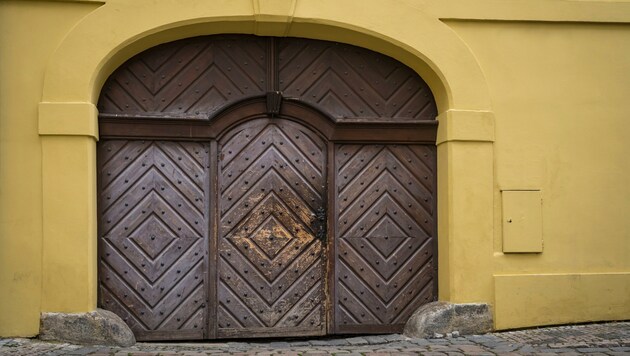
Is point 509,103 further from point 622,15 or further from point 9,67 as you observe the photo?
point 9,67

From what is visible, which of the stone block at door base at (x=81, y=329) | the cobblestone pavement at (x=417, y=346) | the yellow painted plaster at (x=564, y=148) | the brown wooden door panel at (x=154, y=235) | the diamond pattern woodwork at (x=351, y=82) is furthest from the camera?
the diamond pattern woodwork at (x=351, y=82)

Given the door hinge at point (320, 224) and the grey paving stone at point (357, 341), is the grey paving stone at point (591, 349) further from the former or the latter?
the door hinge at point (320, 224)

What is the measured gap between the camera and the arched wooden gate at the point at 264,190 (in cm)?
748

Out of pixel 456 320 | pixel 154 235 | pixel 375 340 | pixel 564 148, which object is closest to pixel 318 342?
pixel 375 340

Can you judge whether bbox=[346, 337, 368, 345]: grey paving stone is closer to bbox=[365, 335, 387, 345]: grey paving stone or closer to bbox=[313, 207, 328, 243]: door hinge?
bbox=[365, 335, 387, 345]: grey paving stone

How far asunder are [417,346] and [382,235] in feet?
4.05

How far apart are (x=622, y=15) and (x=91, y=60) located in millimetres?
4951

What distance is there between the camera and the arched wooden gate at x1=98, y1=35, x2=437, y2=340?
24.6 feet

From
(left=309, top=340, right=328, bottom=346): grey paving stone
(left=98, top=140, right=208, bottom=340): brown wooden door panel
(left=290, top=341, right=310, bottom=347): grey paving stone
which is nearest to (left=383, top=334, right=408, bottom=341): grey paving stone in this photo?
(left=309, top=340, right=328, bottom=346): grey paving stone

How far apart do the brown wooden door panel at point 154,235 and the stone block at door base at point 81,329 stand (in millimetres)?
410

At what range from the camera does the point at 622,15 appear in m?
7.77

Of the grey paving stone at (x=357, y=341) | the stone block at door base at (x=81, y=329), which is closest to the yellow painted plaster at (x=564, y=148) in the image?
the grey paving stone at (x=357, y=341)

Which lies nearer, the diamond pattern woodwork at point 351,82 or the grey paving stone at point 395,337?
the grey paving stone at point 395,337

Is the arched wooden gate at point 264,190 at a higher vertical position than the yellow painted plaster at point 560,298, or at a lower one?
higher
